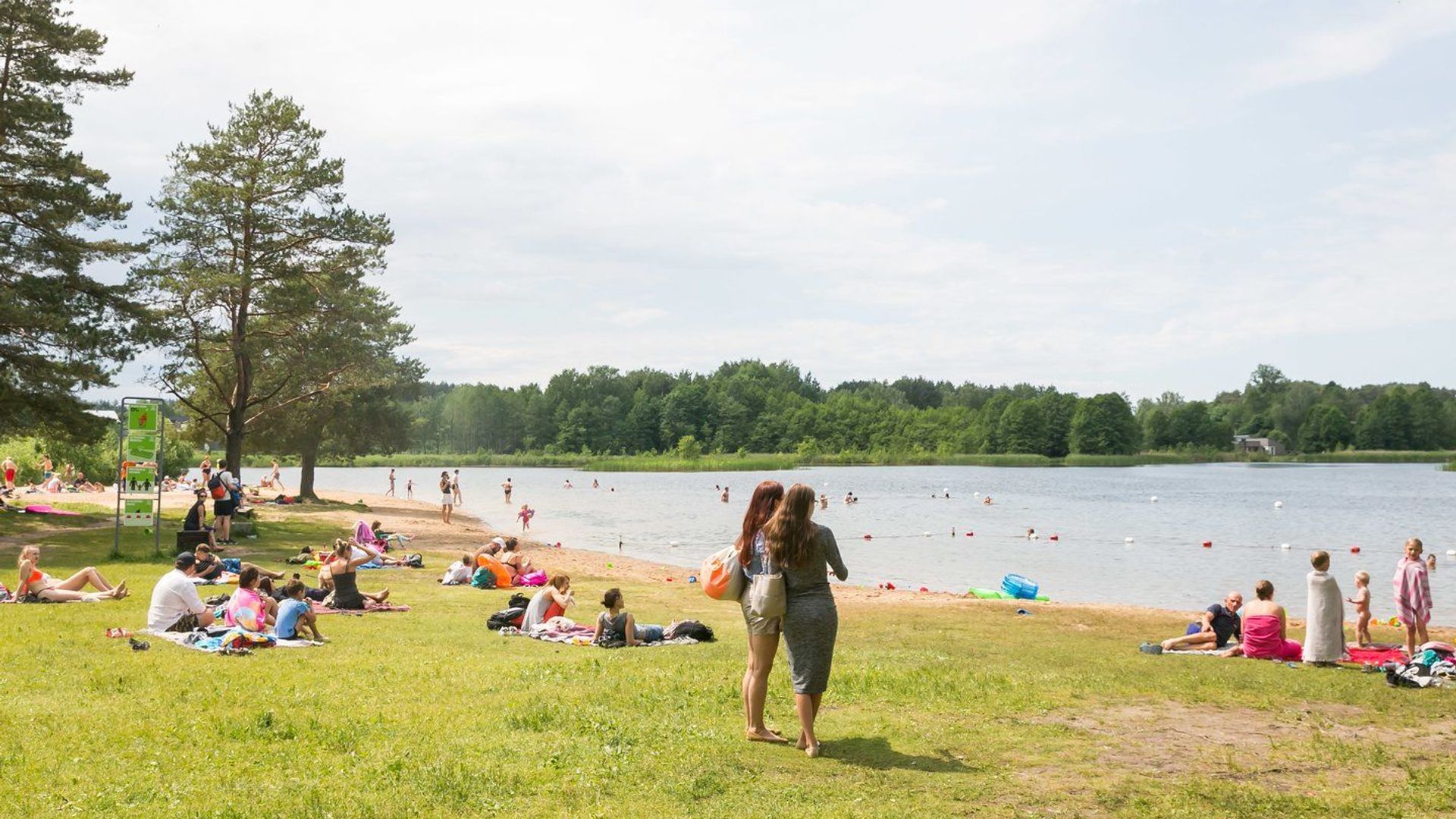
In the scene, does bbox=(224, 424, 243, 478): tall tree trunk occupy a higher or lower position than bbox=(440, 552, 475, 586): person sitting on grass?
higher

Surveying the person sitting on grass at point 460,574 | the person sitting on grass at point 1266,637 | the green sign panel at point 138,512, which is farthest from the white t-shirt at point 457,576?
the person sitting on grass at point 1266,637

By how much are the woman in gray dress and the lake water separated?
61.8 ft

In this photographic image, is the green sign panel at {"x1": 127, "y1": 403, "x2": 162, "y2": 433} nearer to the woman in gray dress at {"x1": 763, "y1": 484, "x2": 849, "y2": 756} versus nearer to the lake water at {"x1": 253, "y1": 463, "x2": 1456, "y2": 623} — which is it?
the lake water at {"x1": 253, "y1": 463, "x2": 1456, "y2": 623}

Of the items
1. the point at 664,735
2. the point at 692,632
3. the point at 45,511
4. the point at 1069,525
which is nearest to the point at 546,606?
the point at 692,632

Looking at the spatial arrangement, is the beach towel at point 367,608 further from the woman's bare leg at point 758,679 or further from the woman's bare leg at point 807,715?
the woman's bare leg at point 807,715

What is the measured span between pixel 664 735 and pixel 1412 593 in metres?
10.1

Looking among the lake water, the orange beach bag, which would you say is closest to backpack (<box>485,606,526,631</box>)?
the orange beach bag

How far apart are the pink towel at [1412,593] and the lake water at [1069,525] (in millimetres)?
9689

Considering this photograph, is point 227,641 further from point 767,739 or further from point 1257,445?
point 1257,445

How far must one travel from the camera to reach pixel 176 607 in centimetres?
1255

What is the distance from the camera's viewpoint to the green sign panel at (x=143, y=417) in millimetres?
19672

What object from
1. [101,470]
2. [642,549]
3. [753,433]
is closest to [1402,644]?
[642,549]

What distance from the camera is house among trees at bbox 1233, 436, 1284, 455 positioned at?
14638 centimetres

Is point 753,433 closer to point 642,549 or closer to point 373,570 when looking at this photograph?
point 642,549
